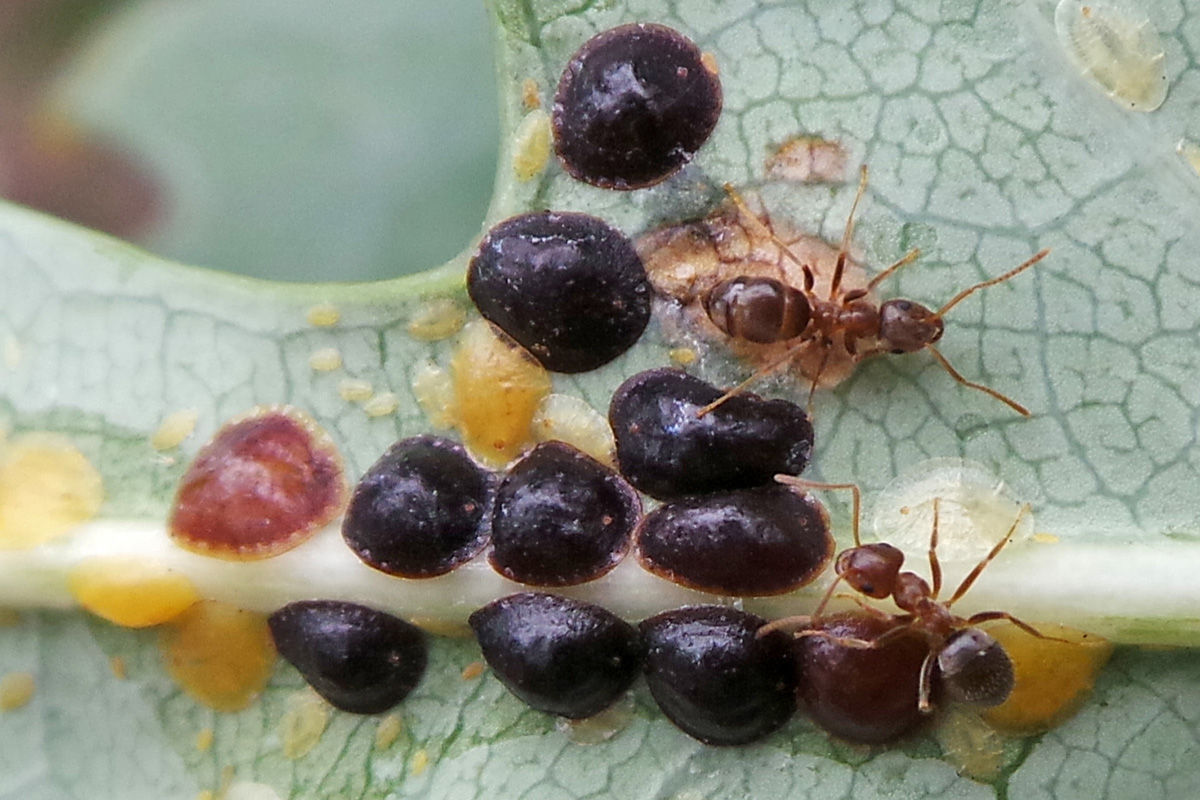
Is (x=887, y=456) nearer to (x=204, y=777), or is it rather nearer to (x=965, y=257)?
(x=965, y=257)

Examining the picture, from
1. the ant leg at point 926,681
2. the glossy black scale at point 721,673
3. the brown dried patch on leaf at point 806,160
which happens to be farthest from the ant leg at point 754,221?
the ant leg at point 926,681

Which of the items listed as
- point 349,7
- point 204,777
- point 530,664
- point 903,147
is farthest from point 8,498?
point 903,147

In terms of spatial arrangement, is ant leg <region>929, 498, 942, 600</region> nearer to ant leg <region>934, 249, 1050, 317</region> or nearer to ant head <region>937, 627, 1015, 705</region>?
ant head <region>937, 627, 1015, 705</region>

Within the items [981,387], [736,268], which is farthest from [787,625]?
[736,268]

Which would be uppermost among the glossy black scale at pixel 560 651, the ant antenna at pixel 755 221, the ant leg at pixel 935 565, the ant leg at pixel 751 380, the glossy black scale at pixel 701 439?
the ant antenna at pixel 755 221

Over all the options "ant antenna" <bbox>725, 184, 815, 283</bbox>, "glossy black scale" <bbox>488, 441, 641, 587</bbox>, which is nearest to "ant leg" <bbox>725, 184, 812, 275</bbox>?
"ant antenna" <bbox>725, 184, 815, 283</bbox>

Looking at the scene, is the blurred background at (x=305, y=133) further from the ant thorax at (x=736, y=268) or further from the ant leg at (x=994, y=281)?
the ant leg at (x=994, y=281)
